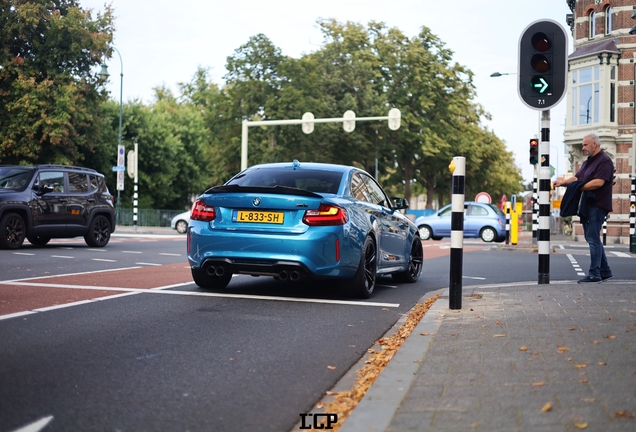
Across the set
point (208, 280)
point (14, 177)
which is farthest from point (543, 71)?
point (14, 177)

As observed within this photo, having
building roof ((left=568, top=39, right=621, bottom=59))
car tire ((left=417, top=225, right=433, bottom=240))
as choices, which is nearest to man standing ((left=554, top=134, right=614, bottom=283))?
car tire ((left=417, top=225, right=433, bottom=240))

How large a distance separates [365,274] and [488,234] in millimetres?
26625

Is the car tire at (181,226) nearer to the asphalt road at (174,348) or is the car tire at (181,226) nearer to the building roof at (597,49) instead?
the building roof at (597,49)

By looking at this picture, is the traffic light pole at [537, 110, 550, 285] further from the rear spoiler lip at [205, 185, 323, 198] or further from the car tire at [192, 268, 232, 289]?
the car tire at [192, 268, 232, 289]

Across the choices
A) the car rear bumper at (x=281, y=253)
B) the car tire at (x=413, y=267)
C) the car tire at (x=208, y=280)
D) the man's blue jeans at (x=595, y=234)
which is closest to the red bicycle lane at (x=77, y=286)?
the car tire at (x=208, y=280)

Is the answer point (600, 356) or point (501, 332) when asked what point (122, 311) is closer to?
point (501, 332)

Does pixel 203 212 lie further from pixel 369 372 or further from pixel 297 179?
pixel 369 372

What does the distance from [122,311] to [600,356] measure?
4.44 meters

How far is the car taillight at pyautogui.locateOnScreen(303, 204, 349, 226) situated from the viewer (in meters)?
8.80

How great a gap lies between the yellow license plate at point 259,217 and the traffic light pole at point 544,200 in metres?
3.30

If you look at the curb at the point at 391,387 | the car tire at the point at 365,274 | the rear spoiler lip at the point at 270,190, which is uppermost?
the rear spoiler lip at the point at 270,190

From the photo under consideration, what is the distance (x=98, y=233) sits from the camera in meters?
20.0

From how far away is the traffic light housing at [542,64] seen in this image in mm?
10070

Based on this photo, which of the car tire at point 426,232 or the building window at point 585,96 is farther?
the building window at point 585,96
